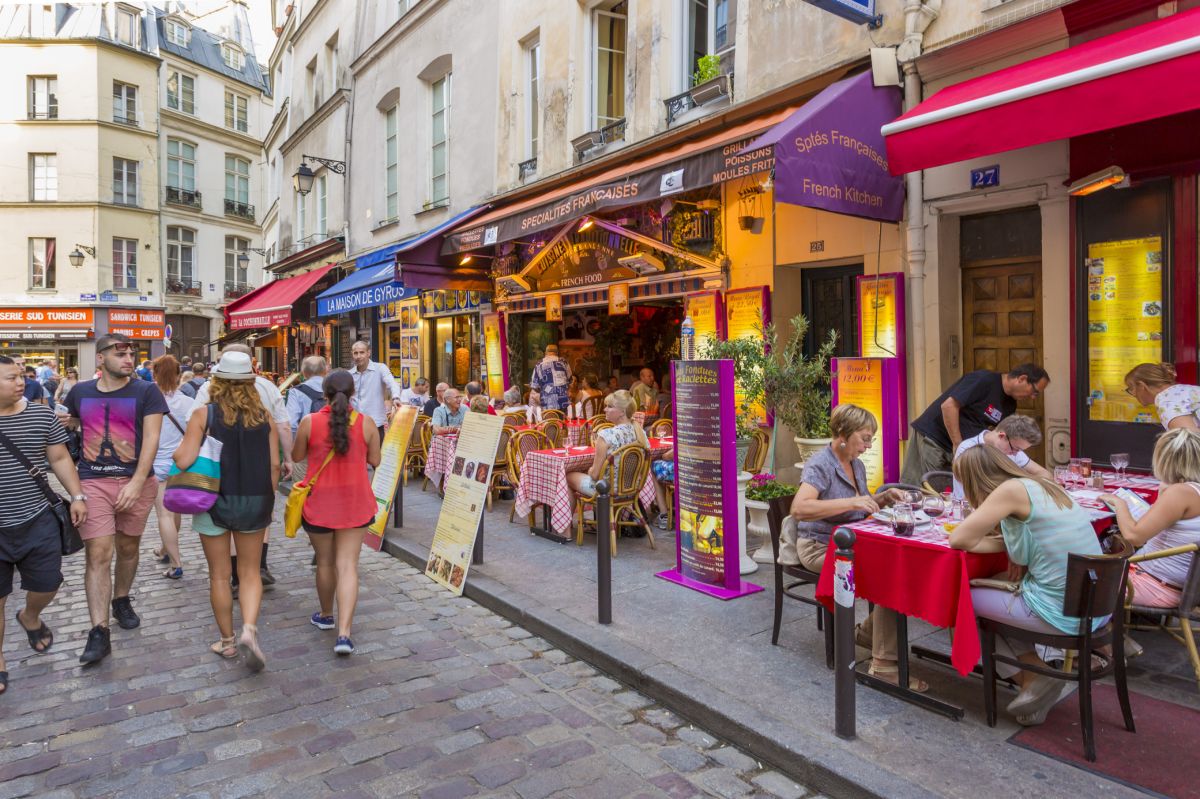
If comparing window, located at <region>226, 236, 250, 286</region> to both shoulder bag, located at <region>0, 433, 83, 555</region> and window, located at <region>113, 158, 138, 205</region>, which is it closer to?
window, located at <region>113, 158, 138, 205</region>

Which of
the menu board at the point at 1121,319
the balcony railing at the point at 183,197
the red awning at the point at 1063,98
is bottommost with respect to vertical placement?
the menu board at the point at 1121,319

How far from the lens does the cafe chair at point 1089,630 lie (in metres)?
3.02

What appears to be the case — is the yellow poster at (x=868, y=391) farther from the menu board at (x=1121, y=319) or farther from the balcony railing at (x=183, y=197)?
the balcony railing at (x=183, y=197)

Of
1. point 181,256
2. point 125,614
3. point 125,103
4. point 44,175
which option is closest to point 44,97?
point 125,103

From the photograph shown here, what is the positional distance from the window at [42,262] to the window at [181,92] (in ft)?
26.7

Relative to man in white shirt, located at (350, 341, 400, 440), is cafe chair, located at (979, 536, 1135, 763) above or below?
below

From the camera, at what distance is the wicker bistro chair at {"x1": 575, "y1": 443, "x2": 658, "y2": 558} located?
670 centimetres

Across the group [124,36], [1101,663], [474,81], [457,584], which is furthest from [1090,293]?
[124,36]

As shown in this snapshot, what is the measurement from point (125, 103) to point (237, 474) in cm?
3380

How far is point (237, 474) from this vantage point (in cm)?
425

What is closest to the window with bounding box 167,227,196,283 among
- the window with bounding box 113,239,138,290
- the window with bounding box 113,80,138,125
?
the window with bounding box 113,239,138,290

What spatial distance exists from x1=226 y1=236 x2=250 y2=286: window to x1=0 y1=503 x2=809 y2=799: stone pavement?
32.8 m

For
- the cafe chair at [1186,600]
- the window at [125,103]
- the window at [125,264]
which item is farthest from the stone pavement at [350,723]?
the window at [125,103]

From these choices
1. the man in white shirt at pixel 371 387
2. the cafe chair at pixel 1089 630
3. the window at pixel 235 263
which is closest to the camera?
the cafe chair at pixel 1089 630
